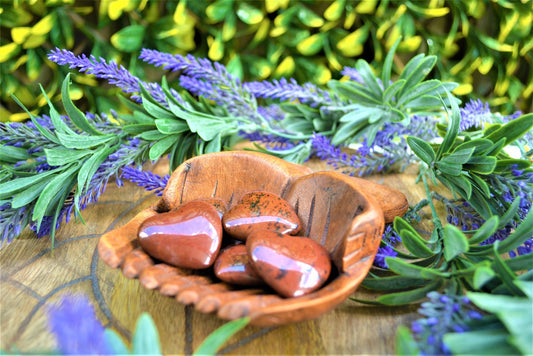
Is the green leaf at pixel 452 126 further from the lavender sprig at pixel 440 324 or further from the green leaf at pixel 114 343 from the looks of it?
the green leaf at pixel 114 343

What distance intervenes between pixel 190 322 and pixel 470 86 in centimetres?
106

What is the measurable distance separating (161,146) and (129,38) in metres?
0.46

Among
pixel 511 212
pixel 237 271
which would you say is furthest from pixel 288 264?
pixel 511 212

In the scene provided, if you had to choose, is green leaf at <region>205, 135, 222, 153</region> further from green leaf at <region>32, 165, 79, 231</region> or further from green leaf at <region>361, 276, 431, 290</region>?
green leaf at <region>361, 276, 431, 290</region>

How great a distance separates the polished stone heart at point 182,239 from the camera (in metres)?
0.49

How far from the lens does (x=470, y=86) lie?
1.19m

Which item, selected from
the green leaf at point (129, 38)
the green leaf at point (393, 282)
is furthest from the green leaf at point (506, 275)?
the green leaf at point (129, 38)

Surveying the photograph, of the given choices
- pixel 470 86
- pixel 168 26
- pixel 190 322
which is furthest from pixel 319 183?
pixel 470 86

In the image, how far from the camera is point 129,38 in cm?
105

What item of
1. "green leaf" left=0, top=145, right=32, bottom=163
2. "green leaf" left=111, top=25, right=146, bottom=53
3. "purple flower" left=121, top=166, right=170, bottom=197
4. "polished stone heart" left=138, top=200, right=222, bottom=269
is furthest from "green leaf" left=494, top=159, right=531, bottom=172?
"green leaf" left=111, top=25, right=146, bottom=53

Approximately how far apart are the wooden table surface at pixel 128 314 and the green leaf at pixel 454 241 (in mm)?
98

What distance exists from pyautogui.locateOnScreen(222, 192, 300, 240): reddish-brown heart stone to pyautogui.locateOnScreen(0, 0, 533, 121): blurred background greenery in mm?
667

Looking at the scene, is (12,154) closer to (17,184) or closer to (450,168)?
(17,184)

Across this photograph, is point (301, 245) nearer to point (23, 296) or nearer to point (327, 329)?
point (327, 329)
